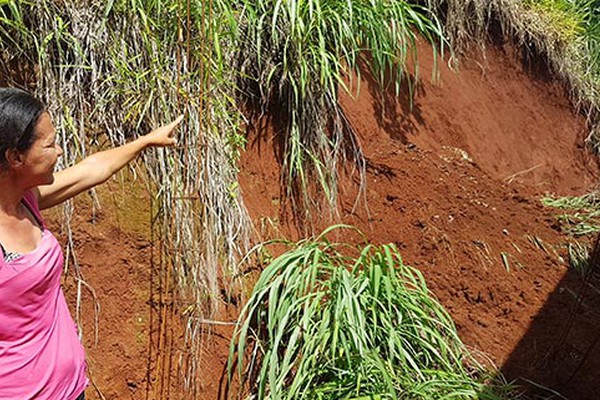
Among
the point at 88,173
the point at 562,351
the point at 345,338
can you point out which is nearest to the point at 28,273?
the point at 88,173

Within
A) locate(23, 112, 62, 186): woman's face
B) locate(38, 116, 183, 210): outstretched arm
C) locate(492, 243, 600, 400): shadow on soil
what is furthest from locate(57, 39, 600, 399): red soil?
locate(23, 112, 62, 186): woman's face

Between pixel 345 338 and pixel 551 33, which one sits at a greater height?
pixel 551 33

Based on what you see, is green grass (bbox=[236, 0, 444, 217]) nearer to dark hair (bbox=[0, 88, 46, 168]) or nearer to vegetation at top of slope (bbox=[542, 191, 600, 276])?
vegetation at top of slope (bbox=[542, 191, 600, 276])

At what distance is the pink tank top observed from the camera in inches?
66.7

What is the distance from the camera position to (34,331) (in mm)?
1771

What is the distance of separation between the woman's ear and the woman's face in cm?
1

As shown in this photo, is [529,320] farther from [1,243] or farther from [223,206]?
[1,243]

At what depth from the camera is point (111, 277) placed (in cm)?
269

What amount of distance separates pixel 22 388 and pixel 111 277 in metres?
0.94

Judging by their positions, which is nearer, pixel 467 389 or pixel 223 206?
pixel 467 389

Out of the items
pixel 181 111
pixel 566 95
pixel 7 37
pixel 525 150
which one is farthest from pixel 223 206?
pixel 566 95

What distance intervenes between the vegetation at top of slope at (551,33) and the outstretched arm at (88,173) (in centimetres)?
332

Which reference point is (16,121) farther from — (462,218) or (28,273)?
(462,218)

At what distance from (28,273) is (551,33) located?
15.5 ft
